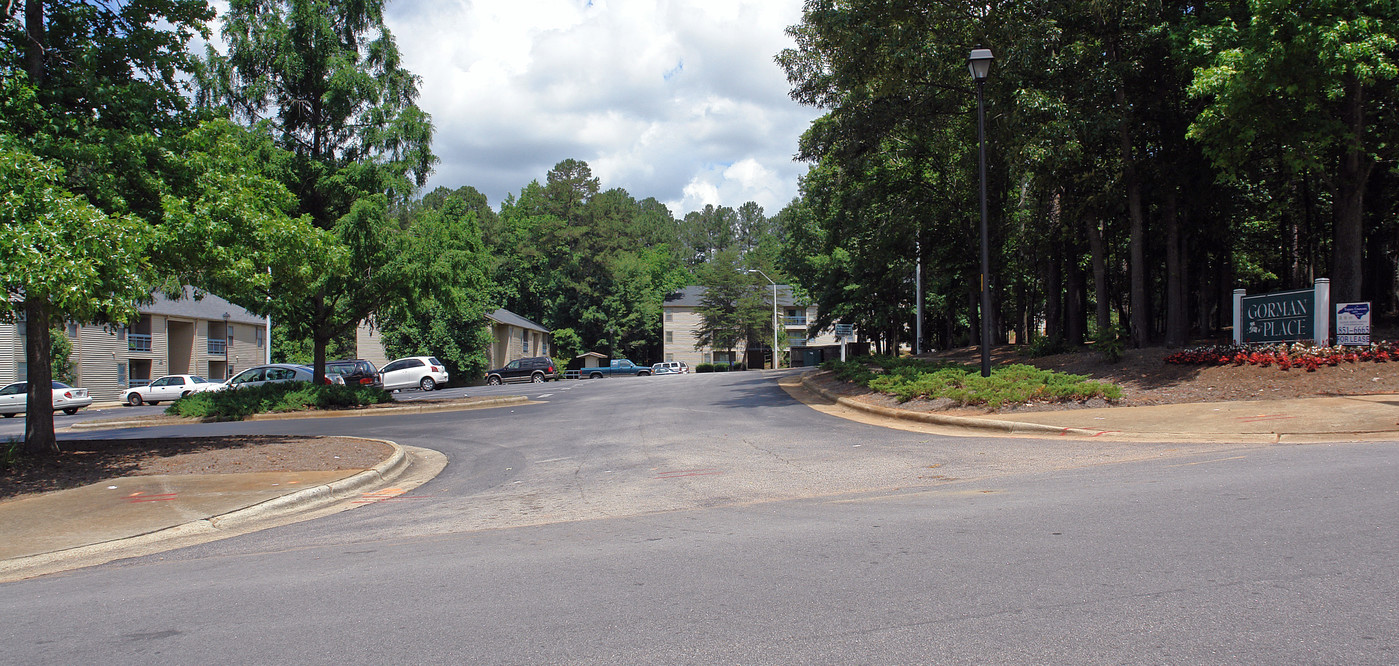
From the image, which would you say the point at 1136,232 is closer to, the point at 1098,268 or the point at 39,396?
the point at 1098,268

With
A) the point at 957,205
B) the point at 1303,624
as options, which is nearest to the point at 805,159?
the point at 957,205

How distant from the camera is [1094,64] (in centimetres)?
1936

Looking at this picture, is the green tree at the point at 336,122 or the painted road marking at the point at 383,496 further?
the green tree at the point at 336,122

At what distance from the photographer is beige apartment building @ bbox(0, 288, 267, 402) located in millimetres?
41281

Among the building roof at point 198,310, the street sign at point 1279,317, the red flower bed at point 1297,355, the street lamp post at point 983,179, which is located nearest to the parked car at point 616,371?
the building roof at point 198,310

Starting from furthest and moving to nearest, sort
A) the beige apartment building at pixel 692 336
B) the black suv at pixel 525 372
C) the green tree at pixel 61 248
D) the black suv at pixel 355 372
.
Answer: the beige apartment building at pixel 692 336, the black suv at pixel 525 372, the black suv at pixel 355 372, the green tree at pixel 61 248

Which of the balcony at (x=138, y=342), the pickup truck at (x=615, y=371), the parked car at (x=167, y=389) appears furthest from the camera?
the pickup truck at (x=615, y=371)

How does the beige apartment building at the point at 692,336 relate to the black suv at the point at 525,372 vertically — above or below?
above

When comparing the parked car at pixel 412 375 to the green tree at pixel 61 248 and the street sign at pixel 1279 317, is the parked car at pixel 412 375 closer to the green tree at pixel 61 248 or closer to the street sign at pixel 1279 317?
the green tree at pixel 61 248

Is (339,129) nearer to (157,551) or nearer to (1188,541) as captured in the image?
(157,551)

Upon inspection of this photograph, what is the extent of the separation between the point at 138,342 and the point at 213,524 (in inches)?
1774

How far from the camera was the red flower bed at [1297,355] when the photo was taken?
13945mm

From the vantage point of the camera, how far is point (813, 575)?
200 inches

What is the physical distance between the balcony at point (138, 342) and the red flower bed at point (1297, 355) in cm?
5003
